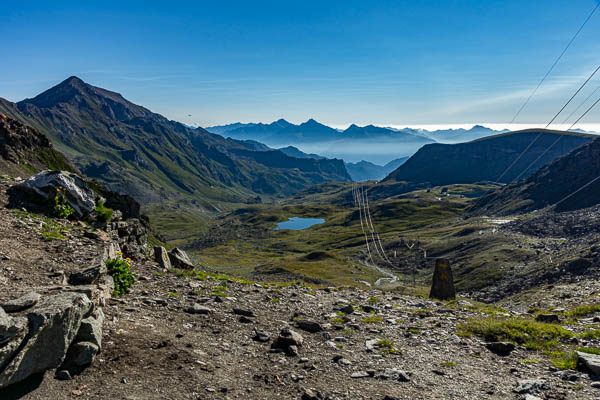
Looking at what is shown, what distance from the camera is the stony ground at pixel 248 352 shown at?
35.8ft

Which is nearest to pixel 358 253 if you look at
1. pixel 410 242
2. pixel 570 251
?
pixel 410 242

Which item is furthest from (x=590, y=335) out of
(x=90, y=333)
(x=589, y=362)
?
(x=90, y=333)

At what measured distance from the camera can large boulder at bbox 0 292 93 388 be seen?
925 cm

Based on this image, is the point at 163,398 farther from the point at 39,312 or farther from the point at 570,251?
the point at 570,251

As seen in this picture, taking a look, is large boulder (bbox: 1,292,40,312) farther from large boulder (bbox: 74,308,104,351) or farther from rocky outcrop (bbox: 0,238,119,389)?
large boulder (bbox: 74,308,104,351)

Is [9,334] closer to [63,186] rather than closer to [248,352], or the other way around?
[248,352]

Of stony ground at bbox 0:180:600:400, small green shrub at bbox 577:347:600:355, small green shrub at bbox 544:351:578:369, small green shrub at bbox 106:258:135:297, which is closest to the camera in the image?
stony ground at bbox 0:180:600:400

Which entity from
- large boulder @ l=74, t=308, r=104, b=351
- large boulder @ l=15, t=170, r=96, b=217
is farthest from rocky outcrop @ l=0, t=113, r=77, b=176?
large boulder @ l=74, t=308, r=104, b=351

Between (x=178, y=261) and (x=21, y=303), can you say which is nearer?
(x=21, y=303)

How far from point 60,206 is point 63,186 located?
141 centimetres

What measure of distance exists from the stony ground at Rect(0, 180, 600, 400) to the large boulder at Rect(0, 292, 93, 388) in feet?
1.46

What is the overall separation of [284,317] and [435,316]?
32.0ft

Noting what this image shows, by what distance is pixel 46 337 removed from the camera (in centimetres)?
993

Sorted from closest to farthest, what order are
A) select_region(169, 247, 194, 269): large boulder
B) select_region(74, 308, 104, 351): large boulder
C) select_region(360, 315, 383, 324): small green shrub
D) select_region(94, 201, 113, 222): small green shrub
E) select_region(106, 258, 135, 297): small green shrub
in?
1. select_region(74, 308, 104, 351): large boulder
2. select_region(106, 258, 135, 297): small green shrub
3. select_region(360, 315, 383, 324): small green shrub
4. select_region(94, 201, 113, 222): small green shrub
5. select_region(169, 247, 194, 269): large boulder
